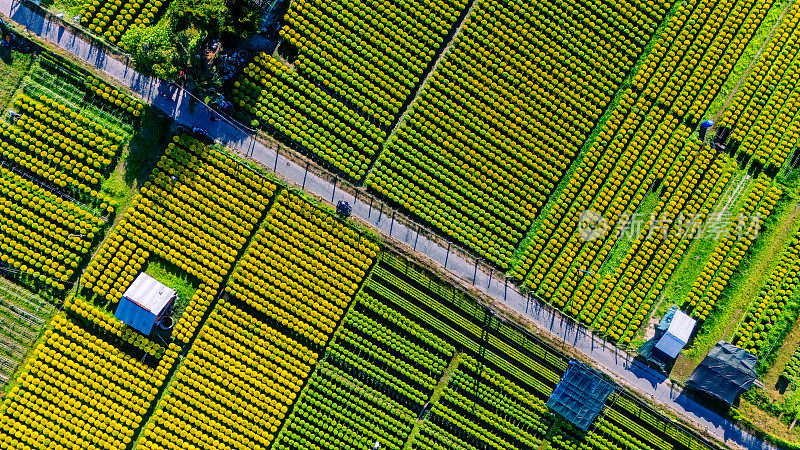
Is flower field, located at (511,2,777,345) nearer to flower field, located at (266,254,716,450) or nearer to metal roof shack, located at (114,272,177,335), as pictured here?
flower field, located at (266,254,716,450)

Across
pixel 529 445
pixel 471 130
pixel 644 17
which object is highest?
pixel 644 17

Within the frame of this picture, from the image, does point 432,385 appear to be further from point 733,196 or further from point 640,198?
point 733,196

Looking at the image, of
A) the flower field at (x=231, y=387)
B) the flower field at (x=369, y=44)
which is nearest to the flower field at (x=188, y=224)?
the flower field at (x=231, y=387)

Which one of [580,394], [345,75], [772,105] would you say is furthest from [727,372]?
[345,75]

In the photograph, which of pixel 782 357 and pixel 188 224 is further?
pixel 782 357

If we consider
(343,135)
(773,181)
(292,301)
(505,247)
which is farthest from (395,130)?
(773,181)

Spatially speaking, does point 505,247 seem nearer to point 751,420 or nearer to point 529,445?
point 529,445
